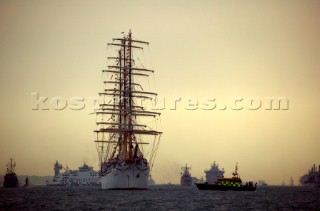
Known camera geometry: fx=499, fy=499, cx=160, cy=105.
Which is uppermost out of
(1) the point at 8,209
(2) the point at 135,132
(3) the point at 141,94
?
(3) the point at 141,94

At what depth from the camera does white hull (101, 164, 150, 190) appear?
11894 cm

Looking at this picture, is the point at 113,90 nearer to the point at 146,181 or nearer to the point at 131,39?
the point at 131,39

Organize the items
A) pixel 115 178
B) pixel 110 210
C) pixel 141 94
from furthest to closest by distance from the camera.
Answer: pixel 141 94, pixel 115 178, pixel 110 210

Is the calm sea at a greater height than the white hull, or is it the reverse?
the white hull

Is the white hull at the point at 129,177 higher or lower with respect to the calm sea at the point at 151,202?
higher

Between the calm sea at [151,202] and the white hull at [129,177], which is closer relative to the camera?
the calm sea at [151,202]

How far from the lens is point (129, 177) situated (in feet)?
391

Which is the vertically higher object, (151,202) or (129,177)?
(129,177)

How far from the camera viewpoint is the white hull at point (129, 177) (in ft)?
390

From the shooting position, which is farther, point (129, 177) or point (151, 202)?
point (129, 177)

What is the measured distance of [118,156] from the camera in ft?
414

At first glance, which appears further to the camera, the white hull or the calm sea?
the white hull

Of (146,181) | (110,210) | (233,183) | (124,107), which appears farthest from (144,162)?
(110,210)

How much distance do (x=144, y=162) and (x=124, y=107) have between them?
57.2 feet
